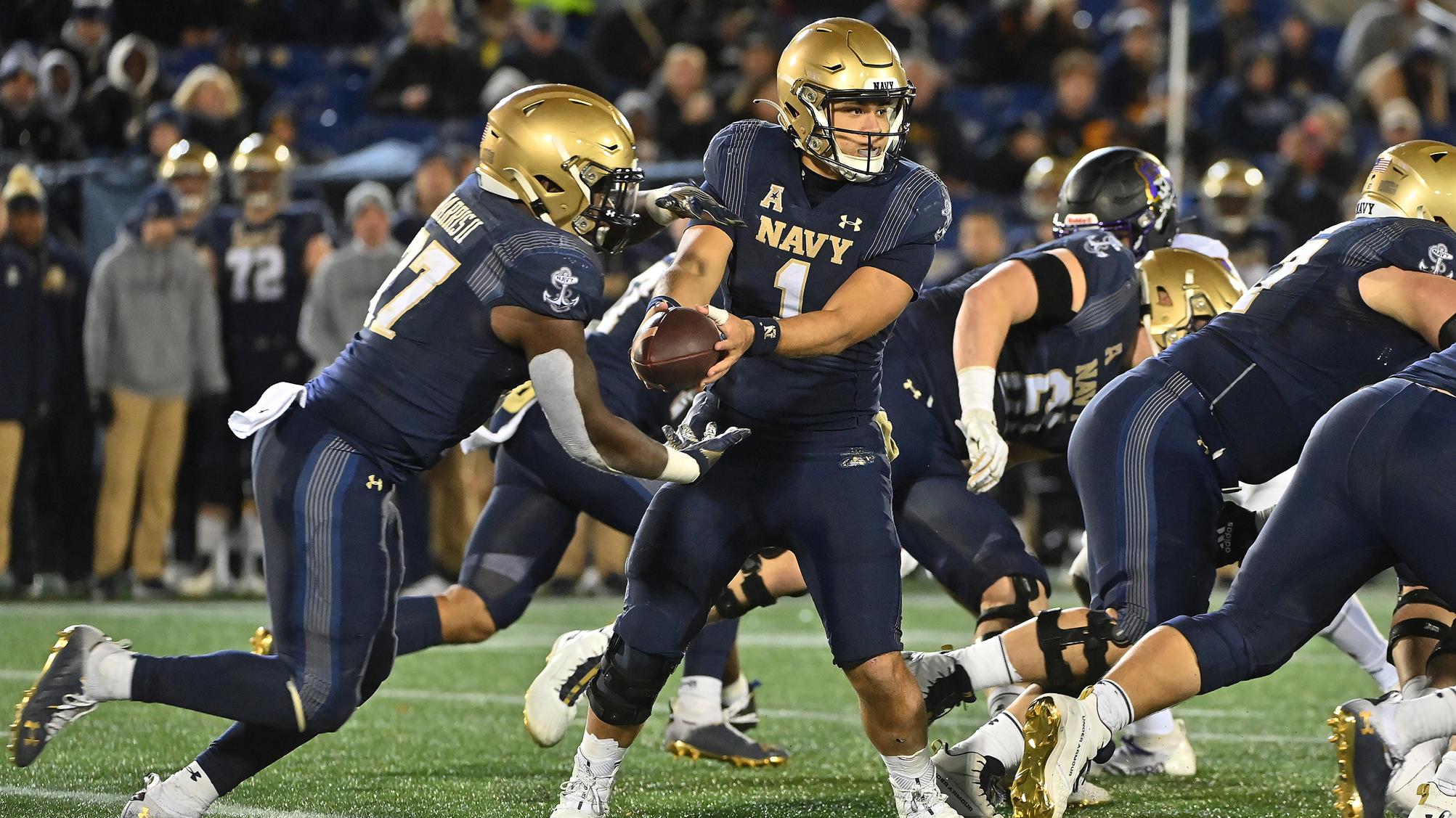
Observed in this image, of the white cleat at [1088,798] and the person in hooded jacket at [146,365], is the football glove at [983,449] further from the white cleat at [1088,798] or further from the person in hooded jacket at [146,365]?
the person in hooded jacket at [146,365]

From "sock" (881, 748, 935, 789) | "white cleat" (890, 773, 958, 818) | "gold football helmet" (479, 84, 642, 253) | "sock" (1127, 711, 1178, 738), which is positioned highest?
"gold football helmet" (479, 84, 642, 253)

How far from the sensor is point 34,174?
30.0 ft

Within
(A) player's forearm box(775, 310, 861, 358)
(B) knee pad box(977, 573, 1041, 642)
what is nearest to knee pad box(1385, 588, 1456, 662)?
(B) knee pad box(977, 573, 1041, 642)

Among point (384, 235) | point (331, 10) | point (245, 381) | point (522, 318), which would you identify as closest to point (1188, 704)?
point (522, 318)

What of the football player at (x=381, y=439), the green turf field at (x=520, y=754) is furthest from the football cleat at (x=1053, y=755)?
the football player at (x=381, y=439)

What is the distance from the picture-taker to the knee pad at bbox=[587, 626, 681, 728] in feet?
12.9

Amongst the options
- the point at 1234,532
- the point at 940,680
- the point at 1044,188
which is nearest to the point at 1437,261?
the point at 1234,532

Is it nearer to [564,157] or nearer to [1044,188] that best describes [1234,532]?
[564,157]

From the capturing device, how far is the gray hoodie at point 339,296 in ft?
28.6

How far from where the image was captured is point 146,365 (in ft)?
28.9

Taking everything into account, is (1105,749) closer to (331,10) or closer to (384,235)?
(384,235)

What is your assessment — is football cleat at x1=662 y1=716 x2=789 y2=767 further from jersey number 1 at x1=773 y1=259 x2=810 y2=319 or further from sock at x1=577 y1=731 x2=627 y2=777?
jersey number 1 at x1=773 y1=259 x2=810 y2=319

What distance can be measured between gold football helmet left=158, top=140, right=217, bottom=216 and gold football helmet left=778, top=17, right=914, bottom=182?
556 cm

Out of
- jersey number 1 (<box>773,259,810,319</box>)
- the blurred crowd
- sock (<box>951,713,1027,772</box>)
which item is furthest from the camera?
the blurred crowd
